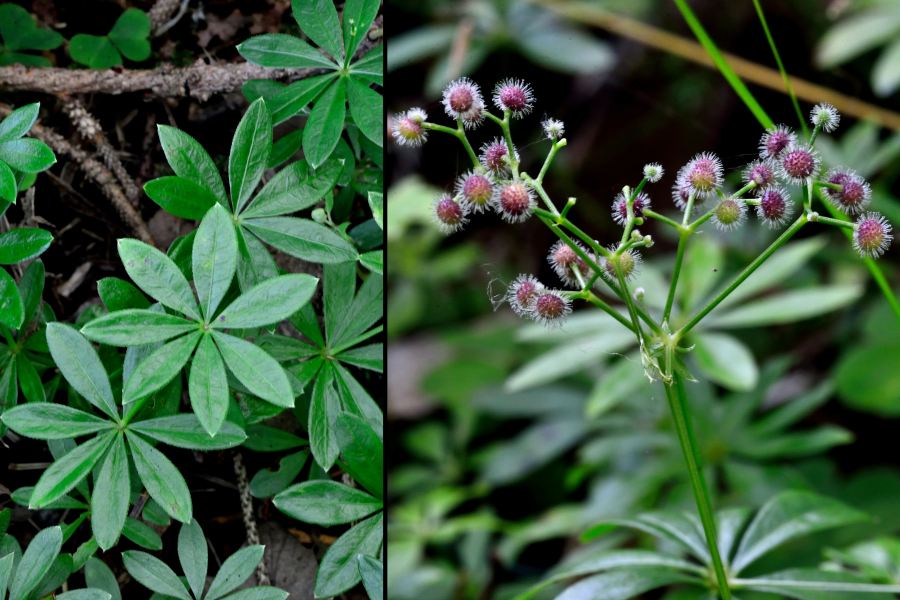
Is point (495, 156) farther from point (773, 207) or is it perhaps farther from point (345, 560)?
point (345, 560)

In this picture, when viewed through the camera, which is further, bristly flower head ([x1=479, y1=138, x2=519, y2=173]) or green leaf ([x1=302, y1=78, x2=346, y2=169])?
green leaf ([x1=302, y1=78, x2=346, y2=169])

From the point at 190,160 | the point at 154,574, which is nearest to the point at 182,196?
the point at 190,160

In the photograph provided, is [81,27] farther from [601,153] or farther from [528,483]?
[601,153]

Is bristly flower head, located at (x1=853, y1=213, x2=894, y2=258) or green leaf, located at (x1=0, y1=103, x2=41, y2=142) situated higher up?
Answer: green leaf, located at (x1=0, y1=103, x2=41, y2=142)

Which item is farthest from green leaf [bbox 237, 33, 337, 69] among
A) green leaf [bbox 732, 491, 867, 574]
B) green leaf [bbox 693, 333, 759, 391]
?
green leaf [bbox 693, 333, 759, 391]

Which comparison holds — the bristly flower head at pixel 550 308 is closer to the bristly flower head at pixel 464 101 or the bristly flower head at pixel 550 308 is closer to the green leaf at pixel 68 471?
the bristly flower head at pixel 464 101

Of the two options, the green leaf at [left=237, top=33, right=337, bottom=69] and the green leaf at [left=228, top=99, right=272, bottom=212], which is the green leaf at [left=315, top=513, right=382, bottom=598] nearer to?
the green leaf at [left=228, top=99, right=272, bottom=212]

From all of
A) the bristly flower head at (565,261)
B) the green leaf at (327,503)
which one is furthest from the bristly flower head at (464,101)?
the green leaf at (327,503)
